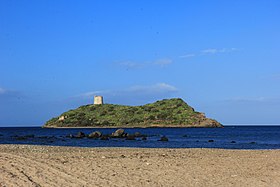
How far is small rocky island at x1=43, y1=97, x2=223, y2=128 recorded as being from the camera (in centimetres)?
17500

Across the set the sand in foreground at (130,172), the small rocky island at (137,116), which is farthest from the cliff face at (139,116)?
the sand in foreground at (130,172)

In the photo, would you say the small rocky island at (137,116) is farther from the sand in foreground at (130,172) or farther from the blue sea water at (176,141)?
the sand in foreground at (130,172)

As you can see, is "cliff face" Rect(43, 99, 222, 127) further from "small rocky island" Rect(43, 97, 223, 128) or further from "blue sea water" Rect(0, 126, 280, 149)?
"blue sea water" Rect(0, 126, 280, 149)

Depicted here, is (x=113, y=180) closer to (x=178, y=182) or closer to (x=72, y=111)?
(x=178, y=182)

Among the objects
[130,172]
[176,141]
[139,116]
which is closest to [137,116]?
[139,116]

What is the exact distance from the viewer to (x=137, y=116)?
184 m

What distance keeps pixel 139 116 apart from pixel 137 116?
805 millimetres

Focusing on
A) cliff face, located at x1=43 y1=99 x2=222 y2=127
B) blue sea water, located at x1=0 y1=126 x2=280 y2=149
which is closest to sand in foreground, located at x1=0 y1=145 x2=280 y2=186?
blue sea water, located at x1=0 y1=126 x2=280 y2=149

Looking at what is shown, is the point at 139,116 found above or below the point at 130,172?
above

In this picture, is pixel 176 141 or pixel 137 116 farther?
pixel 137 116

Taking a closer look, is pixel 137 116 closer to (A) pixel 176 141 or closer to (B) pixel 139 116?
(B) pixel 139 116

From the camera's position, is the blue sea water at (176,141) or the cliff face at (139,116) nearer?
the blue sea water at (176,141)

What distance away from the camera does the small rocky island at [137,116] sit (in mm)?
175000

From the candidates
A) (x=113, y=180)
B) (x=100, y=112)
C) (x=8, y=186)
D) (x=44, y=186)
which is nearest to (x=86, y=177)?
(x=113, y=180)
